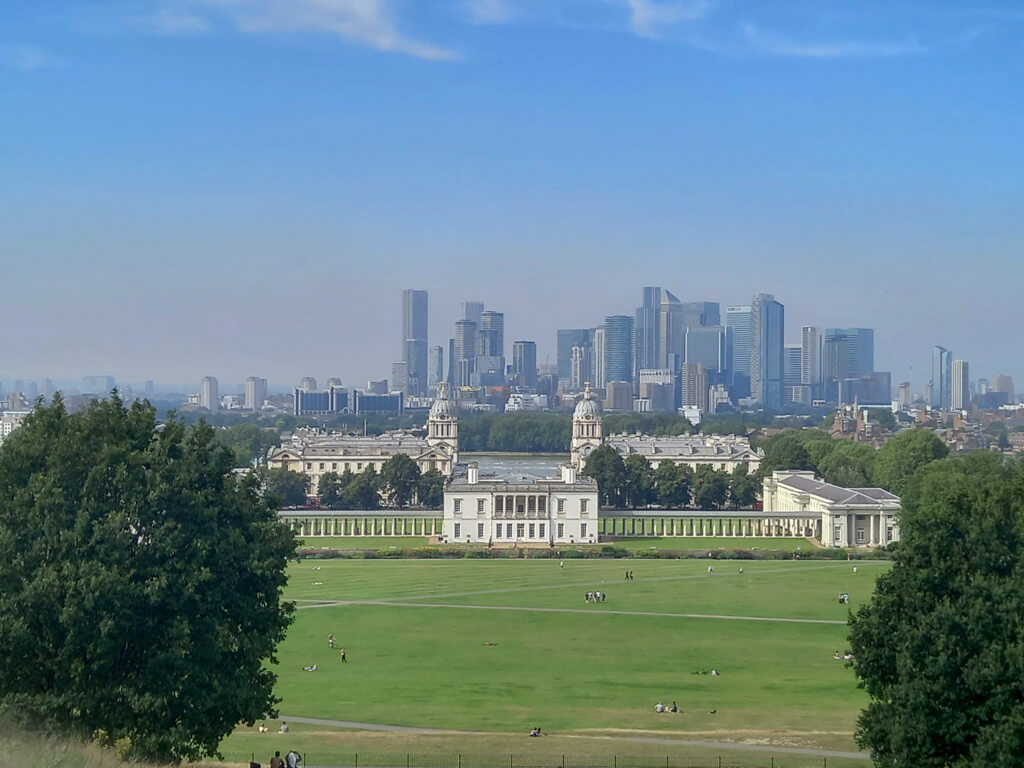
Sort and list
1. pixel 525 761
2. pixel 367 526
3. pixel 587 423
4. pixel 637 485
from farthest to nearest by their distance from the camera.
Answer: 1. pixel 587 423
2. pixel 637 485
3. pixel 367 526
4. pixel 525 761

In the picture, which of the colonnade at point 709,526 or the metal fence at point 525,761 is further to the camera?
the colonnade at point 709,526

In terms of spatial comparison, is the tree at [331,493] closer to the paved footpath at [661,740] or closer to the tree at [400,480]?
the tree at [400,480]

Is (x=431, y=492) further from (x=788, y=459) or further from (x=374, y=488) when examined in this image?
(x=788, y=459)

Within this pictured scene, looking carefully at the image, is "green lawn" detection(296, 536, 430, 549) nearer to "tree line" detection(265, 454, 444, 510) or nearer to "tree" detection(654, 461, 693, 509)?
"tree line" detection(265, 454, 444, 510)

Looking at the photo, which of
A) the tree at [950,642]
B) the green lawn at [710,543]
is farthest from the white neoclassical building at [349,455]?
the tree at [950,642]

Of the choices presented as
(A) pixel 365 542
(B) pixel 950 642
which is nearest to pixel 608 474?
(A) pixel 365 542

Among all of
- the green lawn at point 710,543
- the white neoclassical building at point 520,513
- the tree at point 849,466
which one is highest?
the tree at point 849,466
